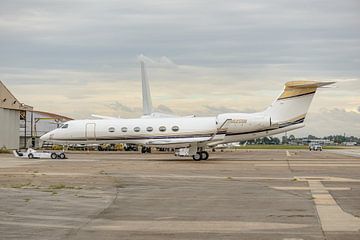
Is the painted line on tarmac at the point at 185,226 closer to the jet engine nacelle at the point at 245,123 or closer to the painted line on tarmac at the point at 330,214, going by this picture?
the painted line on tarmac at the point at 330,214

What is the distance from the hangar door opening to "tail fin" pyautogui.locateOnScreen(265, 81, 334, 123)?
15.6m

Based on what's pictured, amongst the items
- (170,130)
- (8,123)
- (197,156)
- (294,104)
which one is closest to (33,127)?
(8,123)

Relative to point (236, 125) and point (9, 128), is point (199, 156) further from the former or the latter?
point (9, 128)

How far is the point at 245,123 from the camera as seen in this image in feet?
148

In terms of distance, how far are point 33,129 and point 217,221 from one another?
77703 millimetres

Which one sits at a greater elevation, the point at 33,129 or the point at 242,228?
the point at 33,129

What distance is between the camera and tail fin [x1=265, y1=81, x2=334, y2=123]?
149 feet

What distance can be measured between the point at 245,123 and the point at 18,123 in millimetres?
36332

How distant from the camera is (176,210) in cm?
1489

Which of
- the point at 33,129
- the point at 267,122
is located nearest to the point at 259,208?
the point at 267,122

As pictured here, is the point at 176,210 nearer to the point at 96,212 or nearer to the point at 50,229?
the point at 96,212

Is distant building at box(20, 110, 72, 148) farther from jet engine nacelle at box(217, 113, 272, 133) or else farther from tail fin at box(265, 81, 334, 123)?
tail fin at box(265, 81, 334, 123)

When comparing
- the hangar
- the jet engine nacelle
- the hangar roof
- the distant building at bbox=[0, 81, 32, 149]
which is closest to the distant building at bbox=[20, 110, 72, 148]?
the hangar

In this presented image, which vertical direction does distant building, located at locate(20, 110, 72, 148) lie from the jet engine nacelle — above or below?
above
